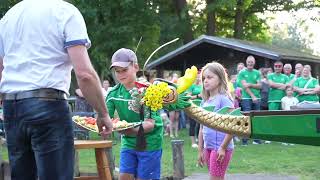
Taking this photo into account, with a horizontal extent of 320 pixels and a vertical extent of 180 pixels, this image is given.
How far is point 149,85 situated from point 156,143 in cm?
64

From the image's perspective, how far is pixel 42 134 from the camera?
3623 millimetres

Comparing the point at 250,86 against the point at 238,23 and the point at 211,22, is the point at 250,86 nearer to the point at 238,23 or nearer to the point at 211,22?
the point at 211,22

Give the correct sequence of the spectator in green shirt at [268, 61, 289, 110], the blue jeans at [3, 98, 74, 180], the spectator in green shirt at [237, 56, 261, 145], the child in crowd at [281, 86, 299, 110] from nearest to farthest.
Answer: the blue jeans at [3, 98, 74, 180], the child in crowd at [281, 86, 299, 110], the spectator in green shirt at [237, 56, 261, 145], the spectator in green shirt at [268, 61, 289, 110]

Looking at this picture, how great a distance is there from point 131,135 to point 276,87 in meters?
8.79

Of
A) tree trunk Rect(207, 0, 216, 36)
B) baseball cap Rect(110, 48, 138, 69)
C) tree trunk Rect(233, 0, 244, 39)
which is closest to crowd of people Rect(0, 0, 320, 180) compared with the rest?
baseball cap Rect(110, 48, 138, 69)

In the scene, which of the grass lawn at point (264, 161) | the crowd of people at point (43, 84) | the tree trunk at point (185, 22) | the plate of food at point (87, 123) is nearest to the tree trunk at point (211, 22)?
the tree trunk at point (185, 22)

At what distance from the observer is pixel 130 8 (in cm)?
2881

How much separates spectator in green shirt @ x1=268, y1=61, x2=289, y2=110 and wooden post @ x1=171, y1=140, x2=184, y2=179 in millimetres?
5550

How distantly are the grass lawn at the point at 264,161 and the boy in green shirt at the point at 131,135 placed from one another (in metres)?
3.42

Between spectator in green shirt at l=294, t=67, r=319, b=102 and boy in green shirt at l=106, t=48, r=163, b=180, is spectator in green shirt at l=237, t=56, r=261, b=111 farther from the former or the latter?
boy in green shirt at l=106, t=48, r=163, b=180

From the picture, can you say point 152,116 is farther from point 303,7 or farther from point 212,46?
point 303,7

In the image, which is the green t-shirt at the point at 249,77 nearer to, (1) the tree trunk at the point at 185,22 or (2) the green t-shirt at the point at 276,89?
(2) the green t-shirt at the point at 276,89

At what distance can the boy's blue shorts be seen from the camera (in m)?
5.18

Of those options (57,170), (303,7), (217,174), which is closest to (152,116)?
(217,174)
